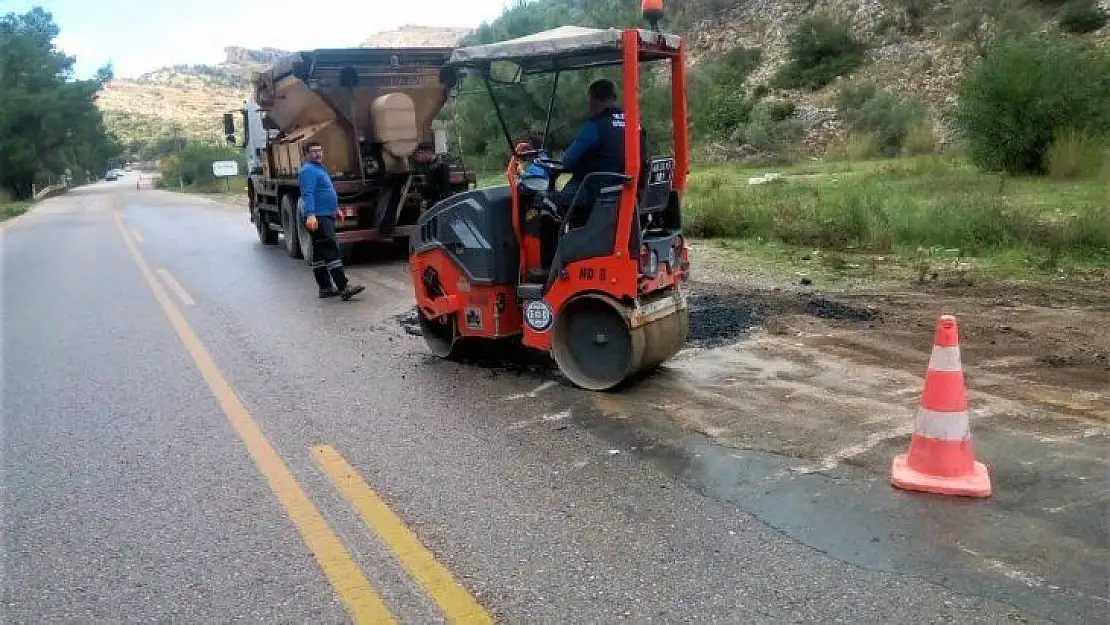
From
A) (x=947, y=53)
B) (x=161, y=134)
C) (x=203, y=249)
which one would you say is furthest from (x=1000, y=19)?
(x=161, y=134)

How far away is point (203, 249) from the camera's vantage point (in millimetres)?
16531

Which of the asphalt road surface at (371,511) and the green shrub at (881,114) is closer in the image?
the asphalt road surface at (371,511)

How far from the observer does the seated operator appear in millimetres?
5664

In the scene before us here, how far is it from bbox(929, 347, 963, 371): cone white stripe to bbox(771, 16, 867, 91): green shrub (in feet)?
115

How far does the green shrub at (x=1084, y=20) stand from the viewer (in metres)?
29.3

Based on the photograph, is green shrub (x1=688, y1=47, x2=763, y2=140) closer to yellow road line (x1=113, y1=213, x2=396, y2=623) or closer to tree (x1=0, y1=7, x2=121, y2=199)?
yellow road line (x1=113, y1=213, x2=396, y2=623)

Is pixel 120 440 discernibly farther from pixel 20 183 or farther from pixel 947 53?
pixel 20 183

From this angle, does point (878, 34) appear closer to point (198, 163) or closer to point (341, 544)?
point (341, 544)

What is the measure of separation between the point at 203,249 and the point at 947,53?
1111 inches

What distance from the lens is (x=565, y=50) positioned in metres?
5.83

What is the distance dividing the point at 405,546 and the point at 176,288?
9049 mm

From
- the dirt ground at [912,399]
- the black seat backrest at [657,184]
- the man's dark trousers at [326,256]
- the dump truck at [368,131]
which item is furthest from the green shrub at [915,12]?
the black seat backrest at [657,184]

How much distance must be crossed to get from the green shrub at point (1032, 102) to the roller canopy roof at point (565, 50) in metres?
12.9

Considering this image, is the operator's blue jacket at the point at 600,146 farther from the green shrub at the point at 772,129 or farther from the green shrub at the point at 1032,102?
the green shrub at the point at 772,129
